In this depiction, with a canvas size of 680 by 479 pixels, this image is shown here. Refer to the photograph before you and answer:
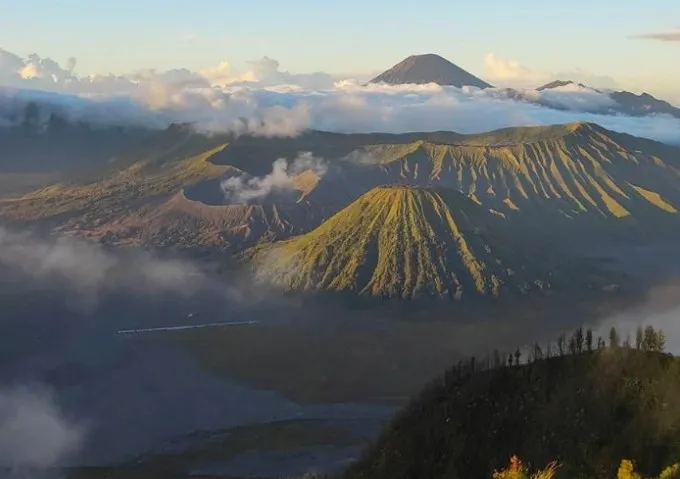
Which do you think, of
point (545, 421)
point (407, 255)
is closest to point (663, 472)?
point (545, 421)

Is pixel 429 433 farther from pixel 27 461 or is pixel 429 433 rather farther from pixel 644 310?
pixel 644 310

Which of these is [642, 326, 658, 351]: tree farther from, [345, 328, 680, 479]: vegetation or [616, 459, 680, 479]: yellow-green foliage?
[616, 459, 680, 479]: yellow-green foliage

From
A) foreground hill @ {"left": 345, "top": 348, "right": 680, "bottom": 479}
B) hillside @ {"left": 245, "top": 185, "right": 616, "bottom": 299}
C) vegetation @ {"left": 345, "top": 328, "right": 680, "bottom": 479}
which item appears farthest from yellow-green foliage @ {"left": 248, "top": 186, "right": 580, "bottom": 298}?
foreground hill @ {"left": 345, "top": 348, "right": 680, "bottom": 479}

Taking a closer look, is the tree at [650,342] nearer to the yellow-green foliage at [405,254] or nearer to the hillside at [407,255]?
the yellow-green foliage at [405,254]

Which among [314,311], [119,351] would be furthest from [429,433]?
[314,311]

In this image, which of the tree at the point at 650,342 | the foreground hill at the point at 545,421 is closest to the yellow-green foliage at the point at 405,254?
the tree at the point at 650,342

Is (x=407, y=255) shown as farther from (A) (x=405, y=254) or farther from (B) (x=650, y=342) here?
(B) (x=650, y=342)
